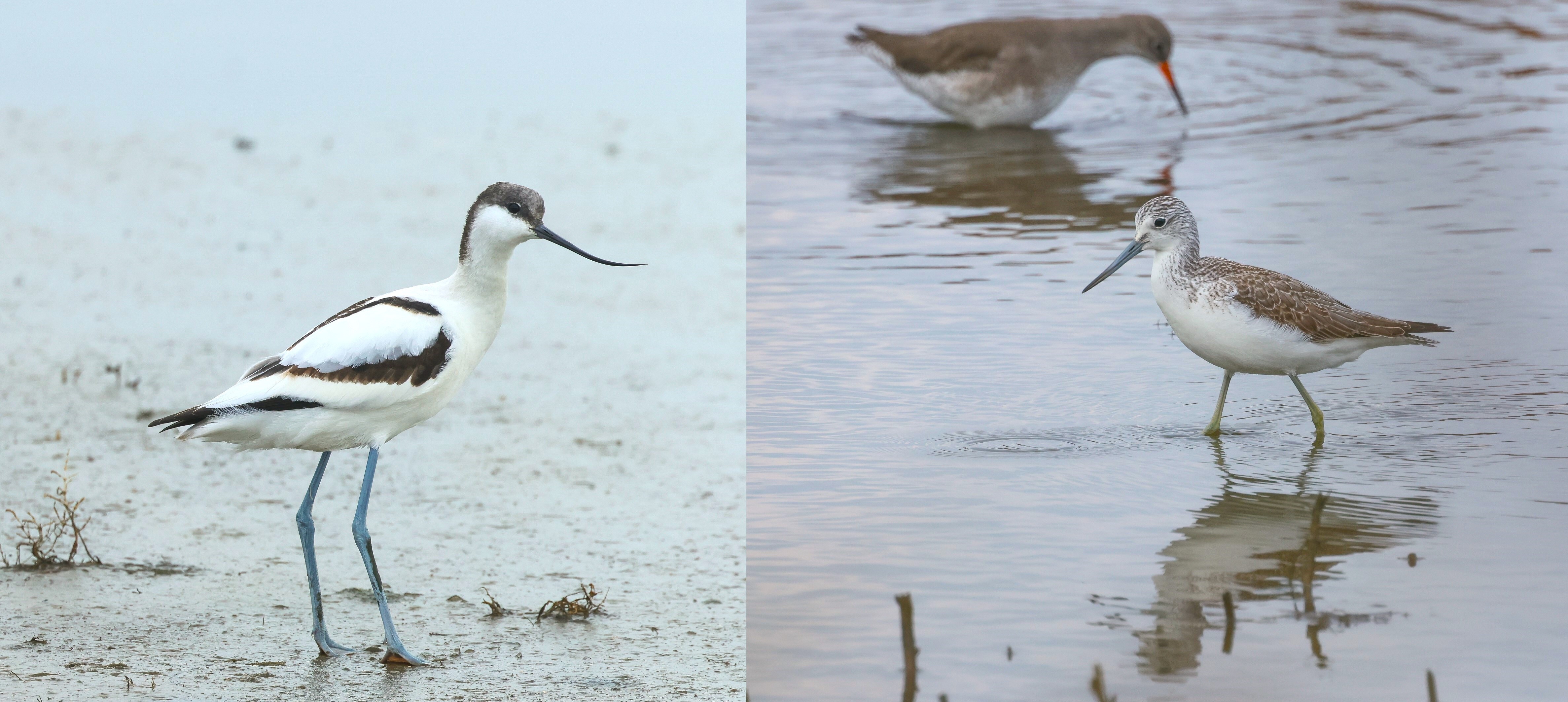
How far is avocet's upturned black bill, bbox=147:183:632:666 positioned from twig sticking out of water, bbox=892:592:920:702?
55.2 inches

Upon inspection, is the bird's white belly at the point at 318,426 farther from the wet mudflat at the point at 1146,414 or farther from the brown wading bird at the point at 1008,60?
the brown wading bird at the point at 1008,60

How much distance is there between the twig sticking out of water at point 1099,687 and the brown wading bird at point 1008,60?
8126 millimetres

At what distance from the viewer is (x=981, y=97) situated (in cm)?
1200

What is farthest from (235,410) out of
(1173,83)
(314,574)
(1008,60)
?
(1173,83)

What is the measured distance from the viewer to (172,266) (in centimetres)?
980

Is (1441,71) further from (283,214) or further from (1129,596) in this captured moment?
(1129,596)

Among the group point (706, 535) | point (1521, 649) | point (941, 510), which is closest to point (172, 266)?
point (706, 535)

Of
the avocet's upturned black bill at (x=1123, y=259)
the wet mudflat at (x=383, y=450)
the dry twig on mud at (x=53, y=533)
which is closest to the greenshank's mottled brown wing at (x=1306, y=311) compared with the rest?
the avocet's upturned black bill at (x=1123, y=259)

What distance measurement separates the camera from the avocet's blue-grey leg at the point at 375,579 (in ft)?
15.8

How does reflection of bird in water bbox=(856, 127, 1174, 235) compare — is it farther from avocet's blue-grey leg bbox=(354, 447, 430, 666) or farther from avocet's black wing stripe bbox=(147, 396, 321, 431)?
avocet's black wing stripe bbox=(147, 396, 321, 431)

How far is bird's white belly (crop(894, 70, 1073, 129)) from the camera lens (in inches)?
469

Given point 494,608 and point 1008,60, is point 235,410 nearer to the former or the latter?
point 494,608

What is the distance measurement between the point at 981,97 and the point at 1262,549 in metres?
7.34

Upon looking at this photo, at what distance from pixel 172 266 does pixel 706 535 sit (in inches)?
196
